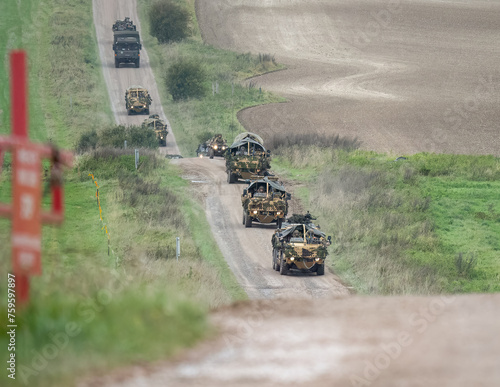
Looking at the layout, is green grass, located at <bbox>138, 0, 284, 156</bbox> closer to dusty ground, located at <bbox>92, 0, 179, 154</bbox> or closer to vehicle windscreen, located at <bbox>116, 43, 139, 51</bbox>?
dusty ground, located at <bbox>92, 0, 179, 154</bbox>

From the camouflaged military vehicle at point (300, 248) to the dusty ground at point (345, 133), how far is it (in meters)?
0.47

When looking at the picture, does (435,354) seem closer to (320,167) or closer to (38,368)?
(38,368)

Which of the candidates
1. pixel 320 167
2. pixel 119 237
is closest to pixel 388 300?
pixel 119 237

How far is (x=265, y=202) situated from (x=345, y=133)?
97.9 ft

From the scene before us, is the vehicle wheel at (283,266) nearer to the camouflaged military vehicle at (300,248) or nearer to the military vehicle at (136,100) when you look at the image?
the camouflaged military vehicle at (300,248)

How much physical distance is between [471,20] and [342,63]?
20.9m

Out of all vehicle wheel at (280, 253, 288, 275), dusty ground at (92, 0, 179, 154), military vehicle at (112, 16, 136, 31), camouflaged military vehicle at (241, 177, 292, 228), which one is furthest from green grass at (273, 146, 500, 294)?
military vehicle at (112, 16, 136, 31)

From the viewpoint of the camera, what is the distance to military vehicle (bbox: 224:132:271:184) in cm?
4153

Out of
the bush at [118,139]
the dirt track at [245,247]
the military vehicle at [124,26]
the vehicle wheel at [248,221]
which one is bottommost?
the dirt track at [245,247]

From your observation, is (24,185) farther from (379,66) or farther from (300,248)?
(379,66)

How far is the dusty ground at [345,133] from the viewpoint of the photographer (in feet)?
28.9

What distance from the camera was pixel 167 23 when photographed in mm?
88688

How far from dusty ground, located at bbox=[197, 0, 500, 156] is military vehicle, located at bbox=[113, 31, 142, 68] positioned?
40.4 feet

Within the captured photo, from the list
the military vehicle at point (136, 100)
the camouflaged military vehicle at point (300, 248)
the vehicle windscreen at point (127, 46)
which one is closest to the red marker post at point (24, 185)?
the camouflaged military vehicle at point (300, 248)
